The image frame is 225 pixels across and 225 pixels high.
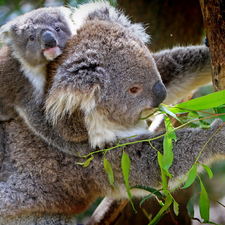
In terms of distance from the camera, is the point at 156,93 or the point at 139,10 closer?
the point at 156,93

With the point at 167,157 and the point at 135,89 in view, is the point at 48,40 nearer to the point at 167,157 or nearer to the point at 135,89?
the point at 135,89

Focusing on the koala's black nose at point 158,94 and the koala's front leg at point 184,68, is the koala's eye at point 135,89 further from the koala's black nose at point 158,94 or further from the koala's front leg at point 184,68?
the koala's front leg at point 184,68

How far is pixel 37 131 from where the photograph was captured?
2.17 meters

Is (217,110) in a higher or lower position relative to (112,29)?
lower

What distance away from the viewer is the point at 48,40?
1983mm

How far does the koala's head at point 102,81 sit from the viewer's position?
1.88 metres

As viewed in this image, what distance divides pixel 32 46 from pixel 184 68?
1457 millimetres

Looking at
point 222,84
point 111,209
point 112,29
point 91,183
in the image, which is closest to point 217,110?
point 222,84

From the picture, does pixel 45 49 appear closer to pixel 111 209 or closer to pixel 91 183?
pixel 91 183

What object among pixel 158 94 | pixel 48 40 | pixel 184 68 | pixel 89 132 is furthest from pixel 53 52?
pixel 184 68

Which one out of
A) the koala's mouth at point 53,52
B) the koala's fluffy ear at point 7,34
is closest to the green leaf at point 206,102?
the koala's mouth at point 53,52

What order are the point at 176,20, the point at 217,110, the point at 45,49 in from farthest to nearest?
1. the point at 176,20
2. the point at 45,49
3. the point at 217,110

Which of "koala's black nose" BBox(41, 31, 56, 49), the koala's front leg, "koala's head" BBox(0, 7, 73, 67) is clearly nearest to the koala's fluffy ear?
"koala's head" BBox(0, 7, 73, 67)

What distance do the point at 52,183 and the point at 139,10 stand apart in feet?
10.4
